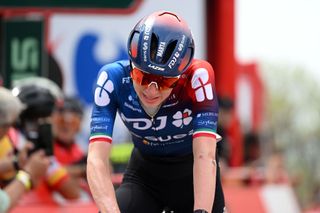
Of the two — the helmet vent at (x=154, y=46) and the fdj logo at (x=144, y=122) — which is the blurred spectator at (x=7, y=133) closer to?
the fdj logo at (x=144, y=122)

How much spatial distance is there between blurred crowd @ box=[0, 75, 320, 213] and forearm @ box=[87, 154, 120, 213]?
1.17 metres

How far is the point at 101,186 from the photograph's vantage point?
5.75 metres

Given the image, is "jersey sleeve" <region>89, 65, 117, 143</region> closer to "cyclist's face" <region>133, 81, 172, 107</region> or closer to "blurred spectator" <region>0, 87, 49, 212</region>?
"cyclist's face" <region>133, 81, 172, 107</region>

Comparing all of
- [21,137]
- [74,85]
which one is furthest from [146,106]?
[74,85]

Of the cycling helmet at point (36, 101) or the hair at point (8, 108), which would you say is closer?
the hair at point (8, 108)

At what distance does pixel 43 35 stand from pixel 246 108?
8992mm

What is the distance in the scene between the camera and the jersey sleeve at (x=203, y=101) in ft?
19.7

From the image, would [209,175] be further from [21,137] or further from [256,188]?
[256,188]

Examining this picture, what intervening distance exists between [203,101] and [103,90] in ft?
1.92

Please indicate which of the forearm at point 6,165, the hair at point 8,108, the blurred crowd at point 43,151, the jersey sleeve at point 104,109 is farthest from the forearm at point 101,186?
the forearm at point 6,165

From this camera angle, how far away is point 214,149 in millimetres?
6000

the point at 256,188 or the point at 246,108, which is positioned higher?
the point at 256,188

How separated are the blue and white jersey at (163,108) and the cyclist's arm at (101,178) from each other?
0.20 ft

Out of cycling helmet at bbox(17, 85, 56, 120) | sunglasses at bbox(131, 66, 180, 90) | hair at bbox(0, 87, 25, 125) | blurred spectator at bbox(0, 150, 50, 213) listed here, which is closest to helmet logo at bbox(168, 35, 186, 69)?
sunglasses at bbox(131, 66, 180, 90)
